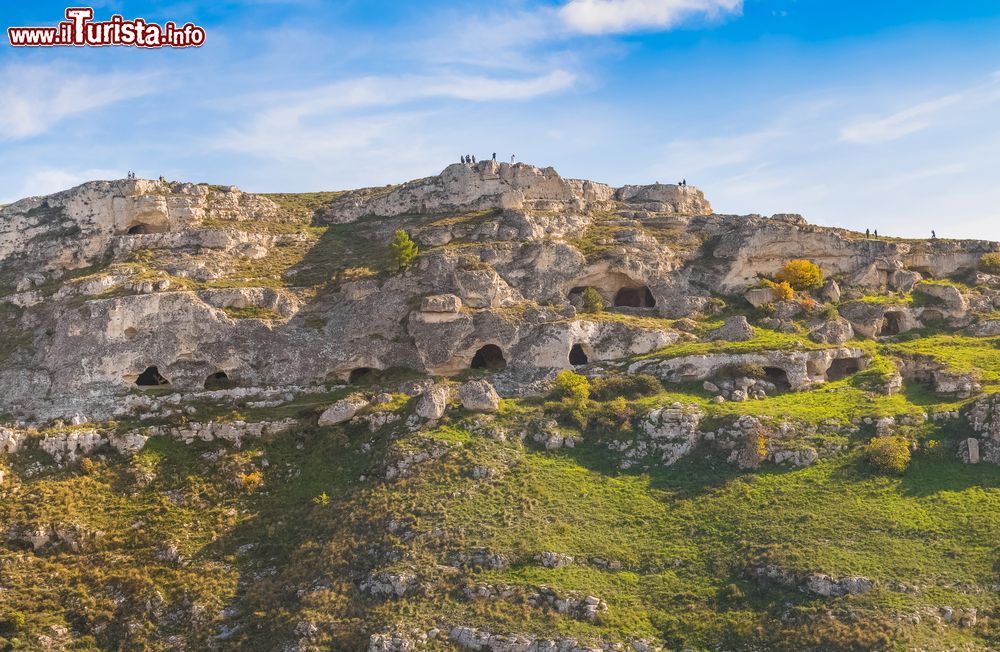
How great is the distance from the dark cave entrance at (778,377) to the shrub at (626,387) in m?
5.22

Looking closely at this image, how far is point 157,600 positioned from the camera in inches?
1202

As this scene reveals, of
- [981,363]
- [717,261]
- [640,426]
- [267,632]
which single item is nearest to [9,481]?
[267,632]

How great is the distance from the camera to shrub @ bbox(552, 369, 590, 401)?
3909 centimetres

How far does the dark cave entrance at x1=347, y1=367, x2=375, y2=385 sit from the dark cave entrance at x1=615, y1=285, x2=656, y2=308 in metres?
15.7

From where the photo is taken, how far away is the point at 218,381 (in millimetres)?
43250

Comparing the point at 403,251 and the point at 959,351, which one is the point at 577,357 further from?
the point at 959,351

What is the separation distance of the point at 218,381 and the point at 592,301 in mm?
19782

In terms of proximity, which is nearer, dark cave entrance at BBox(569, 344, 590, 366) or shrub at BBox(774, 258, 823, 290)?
dark cave entrance at BBox(569, 344, 590, 366)

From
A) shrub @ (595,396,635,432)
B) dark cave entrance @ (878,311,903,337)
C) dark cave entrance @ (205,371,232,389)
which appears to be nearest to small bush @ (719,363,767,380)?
shrub @ (595,396,635,432)

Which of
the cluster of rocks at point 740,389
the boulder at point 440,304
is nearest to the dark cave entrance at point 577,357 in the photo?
the boulder at point 440,304

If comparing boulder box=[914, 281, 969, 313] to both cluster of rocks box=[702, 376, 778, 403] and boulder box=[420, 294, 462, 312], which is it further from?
boulder box=[420, 294, 462, 312]

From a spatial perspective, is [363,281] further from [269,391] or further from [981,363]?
[981,363]

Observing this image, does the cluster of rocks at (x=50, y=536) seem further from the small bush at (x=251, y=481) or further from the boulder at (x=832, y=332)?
the boulder at (x=832, y=332)

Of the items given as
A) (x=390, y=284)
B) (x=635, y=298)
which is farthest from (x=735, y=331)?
(x=390, y=284)
